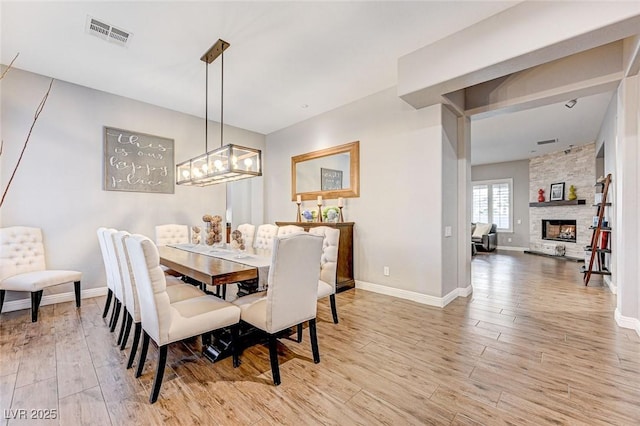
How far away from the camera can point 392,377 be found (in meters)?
2.03

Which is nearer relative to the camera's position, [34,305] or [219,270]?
[219,270]

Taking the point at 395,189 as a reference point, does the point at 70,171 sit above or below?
above

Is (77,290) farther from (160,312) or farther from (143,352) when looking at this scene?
(160,312)

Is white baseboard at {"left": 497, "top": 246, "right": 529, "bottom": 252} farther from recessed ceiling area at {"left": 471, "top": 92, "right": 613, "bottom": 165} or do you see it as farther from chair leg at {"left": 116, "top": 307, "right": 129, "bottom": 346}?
chair leg at {"left": 116, "top": 307, "right": 129, "bottom": 346}

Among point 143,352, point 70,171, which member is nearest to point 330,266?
point 143,352

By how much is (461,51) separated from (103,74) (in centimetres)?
419

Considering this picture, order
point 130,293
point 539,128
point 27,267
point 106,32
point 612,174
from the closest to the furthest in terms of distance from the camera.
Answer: point 130,293 < point 106,32 < point 27,267 < point 612,174 < point 539,128

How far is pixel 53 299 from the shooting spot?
364 cm

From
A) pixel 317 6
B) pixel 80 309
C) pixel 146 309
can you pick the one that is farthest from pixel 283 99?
pixel 80 309

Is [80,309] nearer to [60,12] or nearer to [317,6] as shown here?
[60,12]

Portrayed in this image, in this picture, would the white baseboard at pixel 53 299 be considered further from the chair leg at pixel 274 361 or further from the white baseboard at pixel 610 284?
the white baseboard at pixel 610 284

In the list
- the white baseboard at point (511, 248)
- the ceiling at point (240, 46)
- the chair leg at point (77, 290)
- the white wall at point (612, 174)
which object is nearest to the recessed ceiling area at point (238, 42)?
the ceiling at point (240, 46)

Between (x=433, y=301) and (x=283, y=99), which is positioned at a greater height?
(x=283, y=99)

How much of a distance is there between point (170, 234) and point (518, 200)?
32.1 feet
